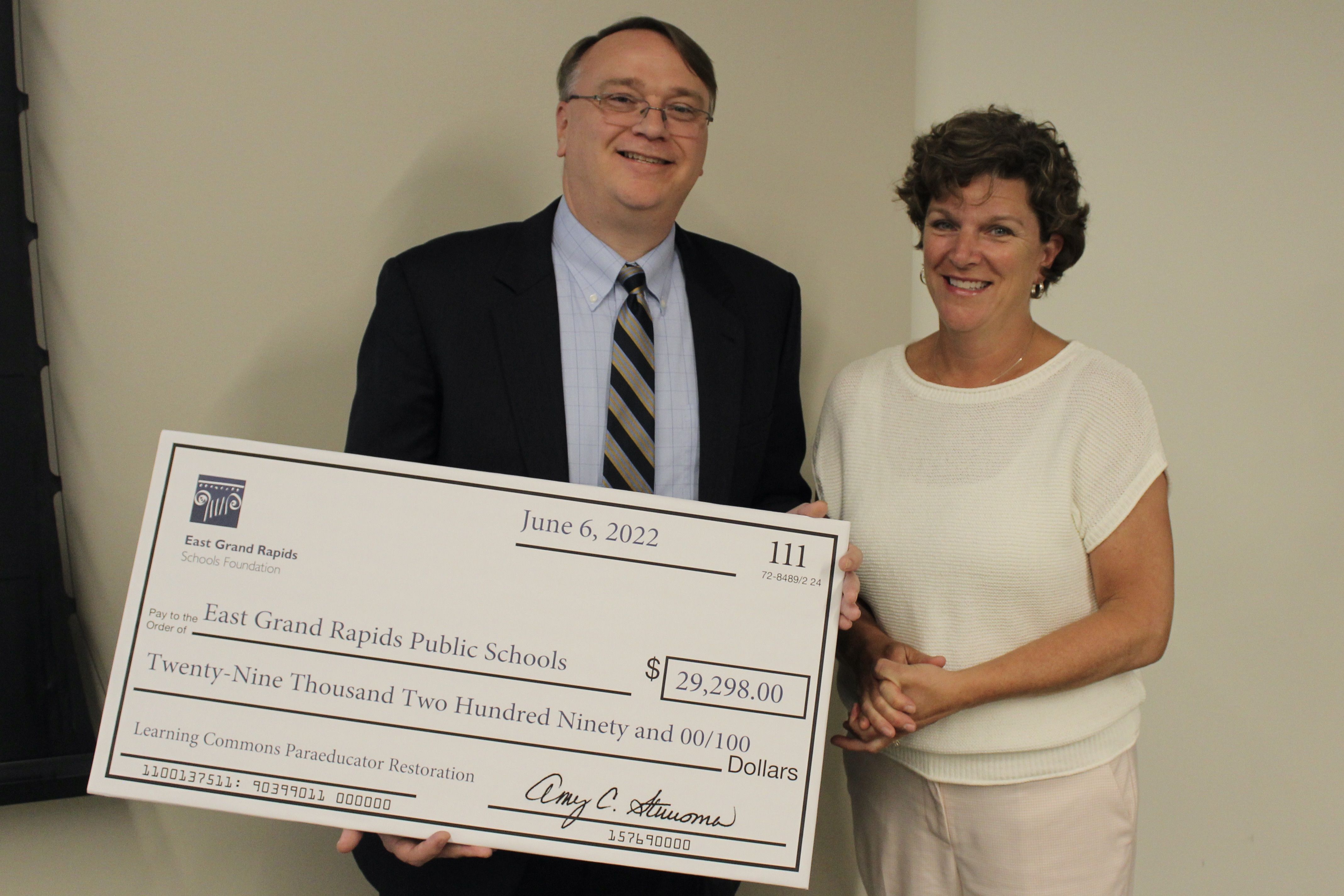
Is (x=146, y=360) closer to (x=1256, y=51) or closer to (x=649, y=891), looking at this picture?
(x=649, y=891)

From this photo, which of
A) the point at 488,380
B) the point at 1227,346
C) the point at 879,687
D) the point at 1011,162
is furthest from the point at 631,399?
the point at 1227,346

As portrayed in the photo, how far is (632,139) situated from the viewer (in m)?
1.43

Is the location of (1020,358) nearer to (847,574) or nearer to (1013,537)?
(1013,537)

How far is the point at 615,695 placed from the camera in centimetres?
118

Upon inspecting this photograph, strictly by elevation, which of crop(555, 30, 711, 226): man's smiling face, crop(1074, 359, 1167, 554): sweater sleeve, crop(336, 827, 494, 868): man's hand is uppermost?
crop(555, 30, 711, 226): man's smiling face

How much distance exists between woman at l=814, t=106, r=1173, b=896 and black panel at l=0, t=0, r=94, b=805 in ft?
3.93

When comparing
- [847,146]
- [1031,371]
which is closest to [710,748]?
[1031,371]

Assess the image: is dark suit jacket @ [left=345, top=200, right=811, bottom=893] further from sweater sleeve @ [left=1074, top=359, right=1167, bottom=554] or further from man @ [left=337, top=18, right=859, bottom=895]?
sweater sleeve @ [left=1074, top=359, right=1167, bottom=554]

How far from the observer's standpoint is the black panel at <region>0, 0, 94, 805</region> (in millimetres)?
1426

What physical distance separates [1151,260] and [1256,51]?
0.50 metres

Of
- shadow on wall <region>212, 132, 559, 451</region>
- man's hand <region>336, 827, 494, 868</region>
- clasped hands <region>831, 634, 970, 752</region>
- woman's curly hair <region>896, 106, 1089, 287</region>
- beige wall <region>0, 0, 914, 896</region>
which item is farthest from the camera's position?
shadow on wall <region>212, 132, 559, 451</region>

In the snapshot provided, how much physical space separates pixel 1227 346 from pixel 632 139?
1.55 m

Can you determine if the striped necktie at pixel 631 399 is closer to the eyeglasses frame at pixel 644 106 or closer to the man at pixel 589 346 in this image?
the man at pixel 589 346
